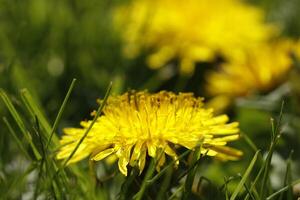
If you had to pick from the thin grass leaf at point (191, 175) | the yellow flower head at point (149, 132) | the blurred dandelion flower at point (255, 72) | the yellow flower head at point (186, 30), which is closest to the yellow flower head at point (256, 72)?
the blurred dandelion flower at point (255, 72)

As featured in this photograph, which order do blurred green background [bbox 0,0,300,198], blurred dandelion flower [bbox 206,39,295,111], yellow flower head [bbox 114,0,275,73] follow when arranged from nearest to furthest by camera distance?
blurred green background [bbox 0,0,300,198] → blurred dandelion flower [bbox 206,39,295,111] → yellow flower head [bbox 114,0,275,73]

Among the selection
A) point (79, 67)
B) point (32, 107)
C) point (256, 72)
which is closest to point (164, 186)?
point (32, 107)

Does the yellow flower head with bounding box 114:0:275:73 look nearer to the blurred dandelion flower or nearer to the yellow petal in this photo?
the blurred dandelion flower

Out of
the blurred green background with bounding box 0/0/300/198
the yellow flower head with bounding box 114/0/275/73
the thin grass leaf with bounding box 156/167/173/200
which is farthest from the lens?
the yellow flower head with bounding box 114/0/275/73

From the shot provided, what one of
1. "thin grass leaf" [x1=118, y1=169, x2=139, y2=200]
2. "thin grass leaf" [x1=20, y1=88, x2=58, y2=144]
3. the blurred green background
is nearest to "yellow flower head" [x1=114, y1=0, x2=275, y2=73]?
the blurred green background

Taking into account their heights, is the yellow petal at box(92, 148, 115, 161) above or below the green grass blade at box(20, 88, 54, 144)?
below

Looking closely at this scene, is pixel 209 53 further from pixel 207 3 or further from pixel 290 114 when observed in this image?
pixel 290 114
